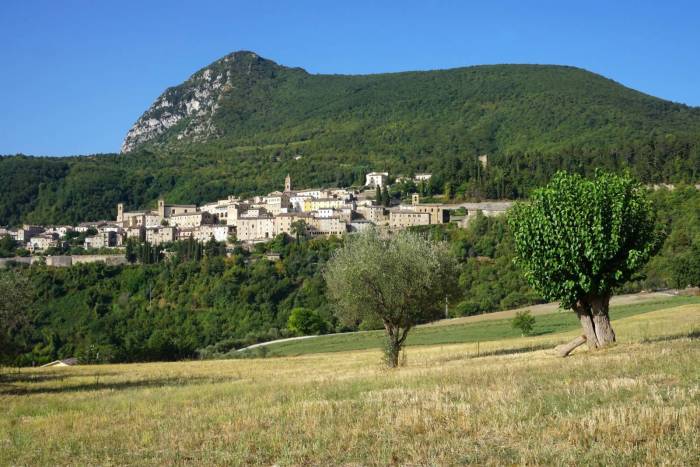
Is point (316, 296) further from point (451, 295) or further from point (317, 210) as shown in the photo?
point (451, 295)

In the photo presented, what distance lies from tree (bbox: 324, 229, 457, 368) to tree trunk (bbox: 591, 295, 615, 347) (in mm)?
5810

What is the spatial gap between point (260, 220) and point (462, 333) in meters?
102

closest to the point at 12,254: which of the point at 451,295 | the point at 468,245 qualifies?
the point at 468,245

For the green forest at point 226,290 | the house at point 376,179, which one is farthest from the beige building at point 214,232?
the house at point 376,179

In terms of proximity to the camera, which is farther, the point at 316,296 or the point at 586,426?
the point at 316,296

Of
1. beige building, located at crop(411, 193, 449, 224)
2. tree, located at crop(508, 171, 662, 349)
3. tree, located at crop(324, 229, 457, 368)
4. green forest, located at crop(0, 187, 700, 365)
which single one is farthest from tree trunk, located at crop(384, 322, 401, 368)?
beige building, located at crop(411, 193, 449, 224)

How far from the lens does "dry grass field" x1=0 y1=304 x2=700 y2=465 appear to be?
9398mm

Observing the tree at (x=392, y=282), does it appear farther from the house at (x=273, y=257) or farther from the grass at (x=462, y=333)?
the house at (x=273, y=257)

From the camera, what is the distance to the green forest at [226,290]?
7238cm

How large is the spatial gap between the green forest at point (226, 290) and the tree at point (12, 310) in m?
26.3

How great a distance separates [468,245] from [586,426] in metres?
98.1

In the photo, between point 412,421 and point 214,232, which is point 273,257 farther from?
point 412,421

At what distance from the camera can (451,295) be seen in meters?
29.1

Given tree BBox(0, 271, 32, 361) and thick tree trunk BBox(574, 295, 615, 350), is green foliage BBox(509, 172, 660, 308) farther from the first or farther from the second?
tree BBox(0, 271, 32, 361)
